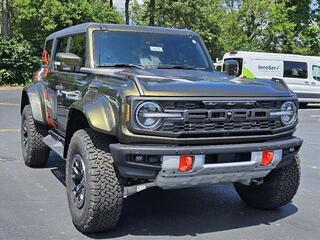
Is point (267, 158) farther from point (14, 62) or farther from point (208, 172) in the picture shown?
point (14, 62)

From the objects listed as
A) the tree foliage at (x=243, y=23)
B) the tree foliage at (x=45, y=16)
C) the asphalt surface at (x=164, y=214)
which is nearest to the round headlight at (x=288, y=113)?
the asphalt surface at (x=164, y=214)

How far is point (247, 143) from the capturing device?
444cm

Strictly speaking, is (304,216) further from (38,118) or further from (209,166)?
(38,118)

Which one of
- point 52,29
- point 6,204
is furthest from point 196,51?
point 52,29

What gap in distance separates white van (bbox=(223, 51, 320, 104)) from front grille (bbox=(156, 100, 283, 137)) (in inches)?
604

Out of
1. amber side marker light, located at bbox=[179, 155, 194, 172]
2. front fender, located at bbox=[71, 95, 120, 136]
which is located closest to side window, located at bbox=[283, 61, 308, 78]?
front fender, located at bbox=[71, 95, 120, 136]

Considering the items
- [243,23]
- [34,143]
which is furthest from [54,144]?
[243,23]

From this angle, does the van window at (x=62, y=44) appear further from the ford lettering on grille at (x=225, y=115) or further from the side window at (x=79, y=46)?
the ford lettering on grille at (x=225, y=115)

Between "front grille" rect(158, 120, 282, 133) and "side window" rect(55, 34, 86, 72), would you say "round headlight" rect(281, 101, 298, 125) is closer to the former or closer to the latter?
"front grille" rect(158, 120, 282, 133)

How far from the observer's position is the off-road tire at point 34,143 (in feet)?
22.8

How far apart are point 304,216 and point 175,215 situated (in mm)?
1323

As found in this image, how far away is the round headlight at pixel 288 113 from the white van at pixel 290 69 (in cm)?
1506

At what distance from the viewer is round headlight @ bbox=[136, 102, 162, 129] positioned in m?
4.07

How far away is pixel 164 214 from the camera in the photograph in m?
5.19
